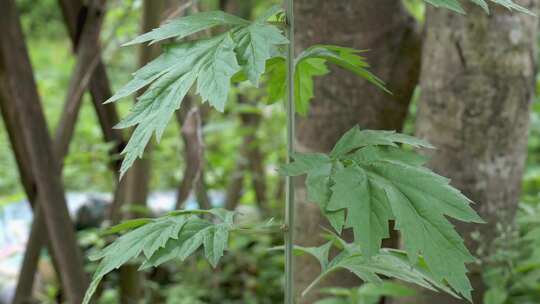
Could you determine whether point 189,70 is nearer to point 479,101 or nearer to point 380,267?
point 380,267

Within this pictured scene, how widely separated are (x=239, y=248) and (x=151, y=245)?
1891mm

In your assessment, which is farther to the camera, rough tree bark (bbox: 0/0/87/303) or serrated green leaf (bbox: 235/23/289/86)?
rough tree bark (bbox: 0/0/87/303)

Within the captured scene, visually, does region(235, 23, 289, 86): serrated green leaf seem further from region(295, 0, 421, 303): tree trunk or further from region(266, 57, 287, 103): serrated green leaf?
region(295, 0, 421, 303): tree trunk

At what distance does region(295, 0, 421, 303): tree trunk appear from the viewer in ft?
4.53

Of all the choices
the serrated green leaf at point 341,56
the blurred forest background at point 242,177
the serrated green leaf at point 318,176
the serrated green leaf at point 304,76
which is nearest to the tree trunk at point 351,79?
the blurred forest background at point 242,177

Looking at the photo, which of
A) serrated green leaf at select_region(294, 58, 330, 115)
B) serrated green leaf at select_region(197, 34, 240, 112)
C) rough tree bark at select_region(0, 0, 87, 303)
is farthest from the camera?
rough tree bark at select_region(0, 0, 87, 303)

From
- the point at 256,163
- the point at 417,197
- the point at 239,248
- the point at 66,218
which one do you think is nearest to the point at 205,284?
the point at 239,248

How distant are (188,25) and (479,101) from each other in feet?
2.45

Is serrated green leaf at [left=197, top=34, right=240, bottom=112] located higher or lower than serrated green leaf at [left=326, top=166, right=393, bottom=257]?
higher

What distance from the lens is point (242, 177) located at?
2760 mm

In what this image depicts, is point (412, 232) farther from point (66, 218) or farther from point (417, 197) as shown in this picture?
point (66, 218)

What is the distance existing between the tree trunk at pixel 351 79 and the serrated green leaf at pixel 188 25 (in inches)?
26.1

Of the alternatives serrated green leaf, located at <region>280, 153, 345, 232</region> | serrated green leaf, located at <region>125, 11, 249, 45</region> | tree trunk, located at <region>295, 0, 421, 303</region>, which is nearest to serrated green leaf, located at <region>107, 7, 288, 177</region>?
serrated green leaf, located at <region>125, 11, 249, 45</region>

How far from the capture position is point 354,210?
66cm
